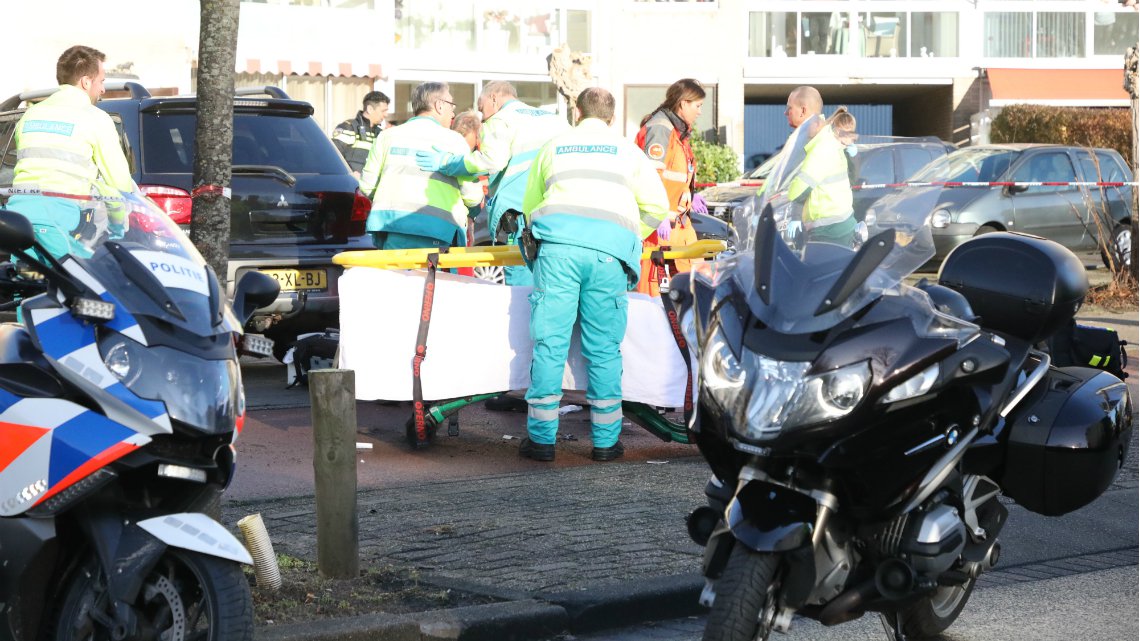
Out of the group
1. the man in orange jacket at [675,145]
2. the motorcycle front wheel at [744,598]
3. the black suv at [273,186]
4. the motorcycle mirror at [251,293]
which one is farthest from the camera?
the man in orange jacket at [675,145]

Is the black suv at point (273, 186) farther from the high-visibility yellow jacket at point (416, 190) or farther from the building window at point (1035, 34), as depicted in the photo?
the building window at point (1035, 34)

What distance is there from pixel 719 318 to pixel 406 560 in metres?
2.20

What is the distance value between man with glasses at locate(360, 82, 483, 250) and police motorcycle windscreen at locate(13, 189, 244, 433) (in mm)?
5170

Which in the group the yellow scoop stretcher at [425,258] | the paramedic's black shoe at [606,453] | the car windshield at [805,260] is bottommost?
the paramedic's black shoe at [606,453]

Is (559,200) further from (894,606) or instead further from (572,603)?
(894,606)

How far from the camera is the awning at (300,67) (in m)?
25.7

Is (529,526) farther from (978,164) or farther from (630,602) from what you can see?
(978,164)

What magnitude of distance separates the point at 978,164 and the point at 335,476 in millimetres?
15189

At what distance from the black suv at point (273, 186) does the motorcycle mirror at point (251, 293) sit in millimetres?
5139

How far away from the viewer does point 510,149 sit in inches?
370

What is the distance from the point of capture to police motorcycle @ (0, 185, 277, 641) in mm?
3803

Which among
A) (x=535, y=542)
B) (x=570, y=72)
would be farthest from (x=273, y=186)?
(x=535, y=542)

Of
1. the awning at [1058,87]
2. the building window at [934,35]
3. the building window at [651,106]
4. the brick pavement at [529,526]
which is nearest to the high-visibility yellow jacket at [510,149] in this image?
the brick pavement at [529,526]

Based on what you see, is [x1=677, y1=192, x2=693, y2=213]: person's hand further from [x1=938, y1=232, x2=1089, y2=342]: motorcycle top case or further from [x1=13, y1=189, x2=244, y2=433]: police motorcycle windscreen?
[x1=13, y1=189, x2=244, y2=433]: police motorcycle windscreen
